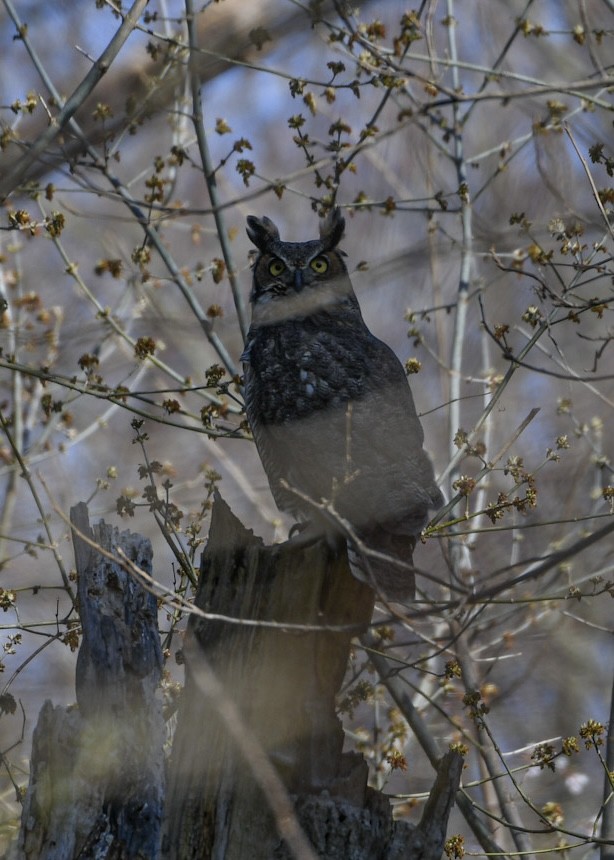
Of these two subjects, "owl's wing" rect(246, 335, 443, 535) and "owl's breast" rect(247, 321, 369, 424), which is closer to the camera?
"owl's wing" rect(246, 335, 443, 535)

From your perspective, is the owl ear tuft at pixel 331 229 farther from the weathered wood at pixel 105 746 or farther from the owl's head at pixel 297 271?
the weathered wood at pixel 105 746

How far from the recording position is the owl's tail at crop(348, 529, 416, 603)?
287 centimetres

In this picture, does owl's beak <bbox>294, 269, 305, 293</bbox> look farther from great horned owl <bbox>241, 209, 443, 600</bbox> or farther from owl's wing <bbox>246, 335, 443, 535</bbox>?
owl's wing <bbox>246, 335, 443, 535</bbox>

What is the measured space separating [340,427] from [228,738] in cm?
137

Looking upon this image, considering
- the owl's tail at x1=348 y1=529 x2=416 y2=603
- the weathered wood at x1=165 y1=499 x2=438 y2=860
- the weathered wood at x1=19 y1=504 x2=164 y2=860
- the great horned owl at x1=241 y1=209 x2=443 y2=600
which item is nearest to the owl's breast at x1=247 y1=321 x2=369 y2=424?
the great horned owl at x1=241 y1=209 x2=443 y2=600

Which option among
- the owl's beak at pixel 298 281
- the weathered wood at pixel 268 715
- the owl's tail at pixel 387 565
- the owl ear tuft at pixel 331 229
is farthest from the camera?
the owl ear tuft at pixel 331 229

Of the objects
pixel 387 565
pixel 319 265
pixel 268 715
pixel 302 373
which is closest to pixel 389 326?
pixel 319 265

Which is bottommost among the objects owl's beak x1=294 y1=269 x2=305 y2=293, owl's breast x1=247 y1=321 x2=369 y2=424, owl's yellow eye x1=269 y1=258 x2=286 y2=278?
owl's breast x1=247 y1=321 x2=369 y2=424

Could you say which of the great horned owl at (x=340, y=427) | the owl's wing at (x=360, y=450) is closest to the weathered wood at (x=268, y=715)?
the great horned owl at (x=340, y=427)

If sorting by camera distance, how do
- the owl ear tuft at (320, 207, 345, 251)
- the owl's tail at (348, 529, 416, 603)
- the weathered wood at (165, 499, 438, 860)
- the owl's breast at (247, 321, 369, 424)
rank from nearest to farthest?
the weathered wood at (165, 499, 438, 860) → the owl's tail at (348, 529, 416, 603) → the owl's breast at (247, 321, 369, 424) → the owl ear tuft at (320, 207, 345, 251)

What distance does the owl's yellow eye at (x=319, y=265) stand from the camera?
477 centimetres

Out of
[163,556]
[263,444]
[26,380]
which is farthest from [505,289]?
[263,444]

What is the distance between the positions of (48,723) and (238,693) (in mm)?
465

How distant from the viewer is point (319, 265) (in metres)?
4.79
